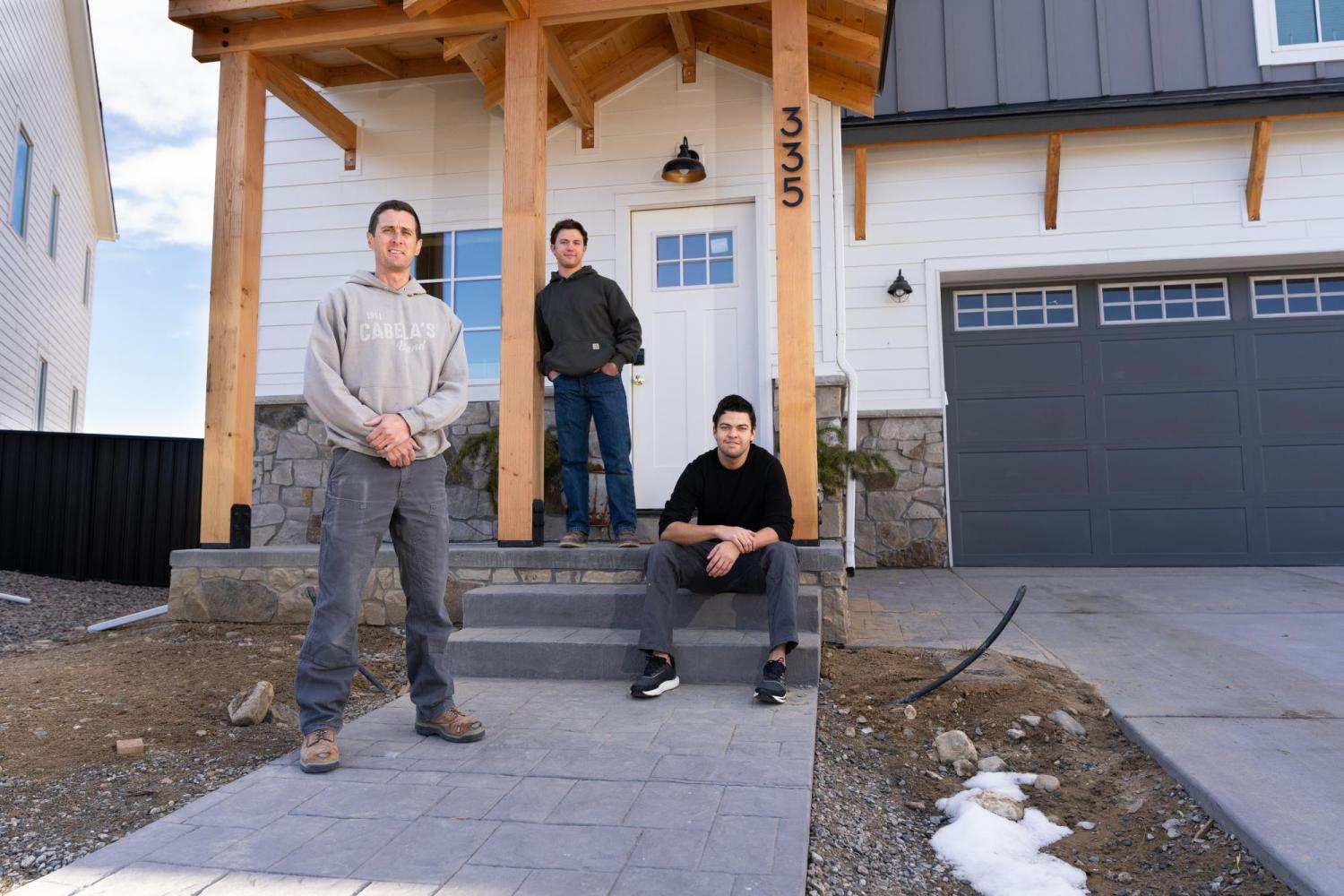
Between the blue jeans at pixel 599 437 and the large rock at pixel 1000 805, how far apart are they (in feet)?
7.58

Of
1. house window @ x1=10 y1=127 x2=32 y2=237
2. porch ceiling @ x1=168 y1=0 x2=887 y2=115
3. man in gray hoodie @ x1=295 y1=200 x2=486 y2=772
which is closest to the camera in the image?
man in gray hoodie @ x1=295 y1=200 x2=486 y2=772

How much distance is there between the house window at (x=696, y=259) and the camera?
588 centimetres

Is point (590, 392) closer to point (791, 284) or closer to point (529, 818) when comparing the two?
point (791, 284)

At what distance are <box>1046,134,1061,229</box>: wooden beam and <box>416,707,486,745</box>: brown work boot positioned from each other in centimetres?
573

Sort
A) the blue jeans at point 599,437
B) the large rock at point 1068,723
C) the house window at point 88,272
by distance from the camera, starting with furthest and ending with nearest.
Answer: the house window at point 88,272 < the blue jeans at point 599,437 < the large rock at point 1068,723

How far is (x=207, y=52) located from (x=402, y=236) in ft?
10.6

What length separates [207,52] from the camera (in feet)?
16.1

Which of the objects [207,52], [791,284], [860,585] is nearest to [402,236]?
[791,284]

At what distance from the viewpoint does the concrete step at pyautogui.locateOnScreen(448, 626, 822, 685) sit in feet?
11.1

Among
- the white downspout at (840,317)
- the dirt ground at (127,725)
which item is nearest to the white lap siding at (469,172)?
the white downspout at (840,317)

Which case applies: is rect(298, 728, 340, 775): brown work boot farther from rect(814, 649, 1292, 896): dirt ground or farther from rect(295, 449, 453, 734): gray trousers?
rect(814, 649, 1292, 896): dirt ground

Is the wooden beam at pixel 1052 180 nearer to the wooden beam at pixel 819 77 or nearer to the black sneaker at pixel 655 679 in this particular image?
the wooden beam at pixel 819 77

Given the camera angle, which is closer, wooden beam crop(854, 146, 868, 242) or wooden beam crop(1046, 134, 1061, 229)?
wooden beam crop(1046, 134, 1061, 229)

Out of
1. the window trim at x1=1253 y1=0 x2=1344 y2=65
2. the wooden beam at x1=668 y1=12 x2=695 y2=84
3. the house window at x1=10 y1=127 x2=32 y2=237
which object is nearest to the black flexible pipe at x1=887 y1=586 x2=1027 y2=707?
the wooden beam at x1=668 y1=12 x2=695 y2=84
